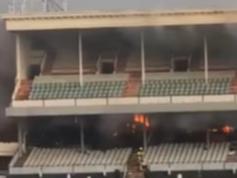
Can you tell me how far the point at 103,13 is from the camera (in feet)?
67.1

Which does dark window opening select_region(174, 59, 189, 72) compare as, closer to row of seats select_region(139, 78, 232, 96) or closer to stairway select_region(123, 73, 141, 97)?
row of seats select_region(139, 78, 232, 96)

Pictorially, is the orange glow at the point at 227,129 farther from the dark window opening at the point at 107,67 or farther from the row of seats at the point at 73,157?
the dark window opening at the point at 107,67

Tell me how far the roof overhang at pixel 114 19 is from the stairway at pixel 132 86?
4.27 ft

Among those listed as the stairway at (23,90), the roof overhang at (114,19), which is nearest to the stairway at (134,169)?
the stairway at (23,90)

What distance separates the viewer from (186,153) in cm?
2059

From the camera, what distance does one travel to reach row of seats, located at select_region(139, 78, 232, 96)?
67.1 feet

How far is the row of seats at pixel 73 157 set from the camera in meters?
20.6

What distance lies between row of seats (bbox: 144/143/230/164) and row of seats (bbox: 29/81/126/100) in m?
1.45

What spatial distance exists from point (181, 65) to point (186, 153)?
221 centimetres

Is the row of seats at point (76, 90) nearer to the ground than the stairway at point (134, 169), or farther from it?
farther from it

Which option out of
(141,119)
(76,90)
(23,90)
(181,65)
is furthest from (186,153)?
(23,90)

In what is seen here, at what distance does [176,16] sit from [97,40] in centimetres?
222

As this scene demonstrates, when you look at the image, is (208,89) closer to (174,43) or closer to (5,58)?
(174,43)

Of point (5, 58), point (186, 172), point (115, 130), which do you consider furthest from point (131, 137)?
point (5, 58)
